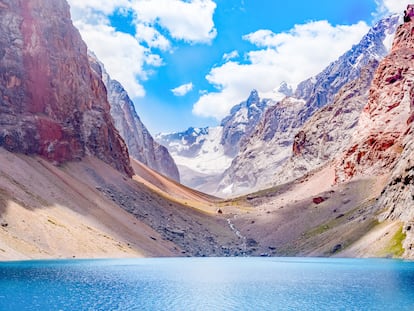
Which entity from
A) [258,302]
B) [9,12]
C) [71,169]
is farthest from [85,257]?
[9,12]

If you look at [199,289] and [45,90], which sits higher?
[45,90]

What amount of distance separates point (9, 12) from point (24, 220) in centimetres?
8415

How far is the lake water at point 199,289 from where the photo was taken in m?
52.4

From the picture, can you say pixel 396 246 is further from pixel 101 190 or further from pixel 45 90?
pixel 45 90

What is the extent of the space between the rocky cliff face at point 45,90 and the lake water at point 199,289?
7902 cm

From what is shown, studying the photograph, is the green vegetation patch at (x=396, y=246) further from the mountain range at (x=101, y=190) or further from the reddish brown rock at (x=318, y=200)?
the reddish brown rock at (x=318, y=200)

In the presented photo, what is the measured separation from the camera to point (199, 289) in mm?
66812

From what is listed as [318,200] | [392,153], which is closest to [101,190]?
[318,200]

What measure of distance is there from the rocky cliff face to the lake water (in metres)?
79.0

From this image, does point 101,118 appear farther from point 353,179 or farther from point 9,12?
point 353,179

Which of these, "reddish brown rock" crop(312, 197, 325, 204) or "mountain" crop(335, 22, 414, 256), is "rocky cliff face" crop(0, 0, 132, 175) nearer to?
"reddish brown rock" crop(312, 197, 325, 204)

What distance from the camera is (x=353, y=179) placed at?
609ft

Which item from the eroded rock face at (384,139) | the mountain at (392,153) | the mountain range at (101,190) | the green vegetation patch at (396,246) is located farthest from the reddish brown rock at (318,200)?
the green vegetation patch at (396,246)

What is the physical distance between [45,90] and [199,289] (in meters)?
121
